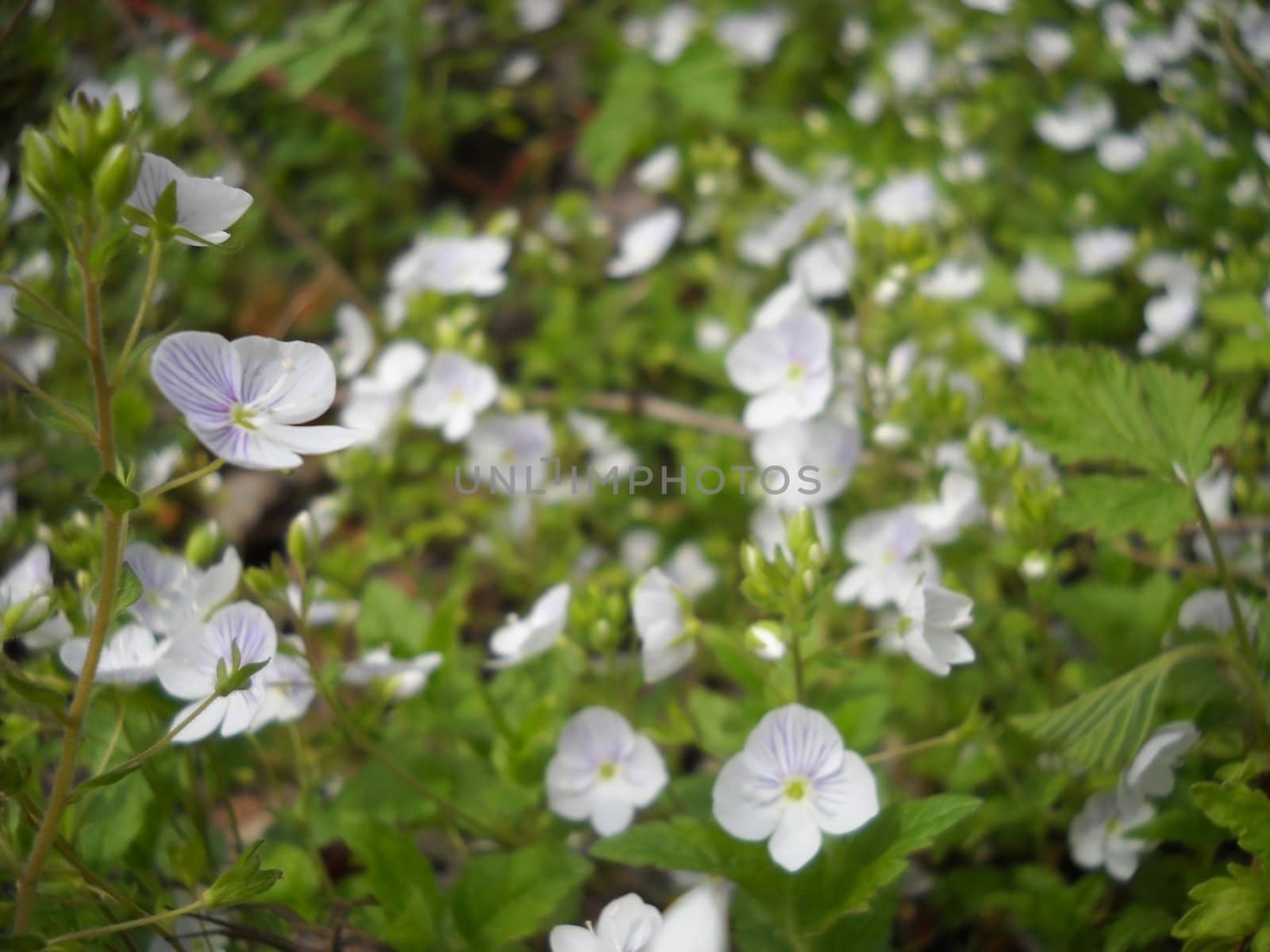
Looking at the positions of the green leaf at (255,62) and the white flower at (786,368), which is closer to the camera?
the white flower at (786,368)

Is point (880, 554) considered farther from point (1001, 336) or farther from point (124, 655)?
point (124, 655)

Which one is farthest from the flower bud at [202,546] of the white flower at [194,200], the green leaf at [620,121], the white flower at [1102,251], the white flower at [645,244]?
the white flower at [1102,251]

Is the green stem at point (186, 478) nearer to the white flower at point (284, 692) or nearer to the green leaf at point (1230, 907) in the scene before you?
the white flower at point (284, 692)

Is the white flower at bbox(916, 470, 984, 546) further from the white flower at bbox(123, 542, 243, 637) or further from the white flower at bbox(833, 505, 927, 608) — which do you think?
the white flower at bbox(123, 542, 243, 637)

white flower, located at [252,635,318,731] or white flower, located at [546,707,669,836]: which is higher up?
white flower, located at [252,635,318,731]

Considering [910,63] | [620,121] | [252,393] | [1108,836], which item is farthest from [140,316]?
[910,63]

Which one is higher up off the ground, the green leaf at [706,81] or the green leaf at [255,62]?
the green leaf at [255,62]

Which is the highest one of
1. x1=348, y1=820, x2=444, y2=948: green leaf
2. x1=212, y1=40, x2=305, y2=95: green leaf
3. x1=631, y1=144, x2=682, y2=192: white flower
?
x1=212, y1=40, x2=305, y2=95: green leaf

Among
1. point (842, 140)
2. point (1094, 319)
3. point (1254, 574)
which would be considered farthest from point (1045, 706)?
point (842, 140)

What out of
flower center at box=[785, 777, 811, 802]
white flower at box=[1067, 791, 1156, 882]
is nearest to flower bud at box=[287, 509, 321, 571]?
flower center at box=[785, 777, 811, 802]
